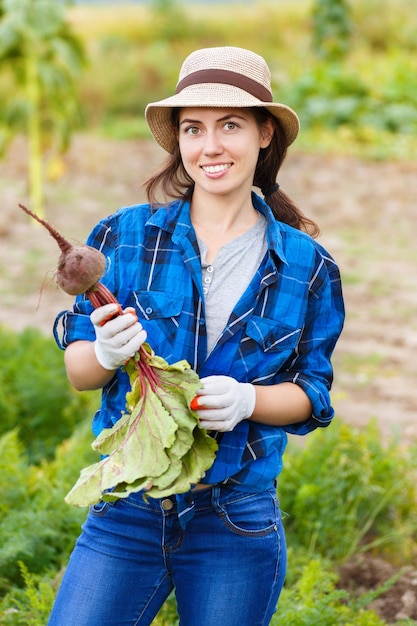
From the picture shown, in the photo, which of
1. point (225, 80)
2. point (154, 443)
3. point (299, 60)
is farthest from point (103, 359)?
point (299, 60)

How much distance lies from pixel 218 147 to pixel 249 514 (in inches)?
34.4

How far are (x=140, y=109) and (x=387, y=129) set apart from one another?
159 inches

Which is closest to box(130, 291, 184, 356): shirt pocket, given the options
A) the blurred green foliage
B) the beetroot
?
the beetroot

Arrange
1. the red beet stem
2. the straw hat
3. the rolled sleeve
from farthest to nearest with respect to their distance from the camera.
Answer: the rolled sleeve
the straw hat
the red beet stem

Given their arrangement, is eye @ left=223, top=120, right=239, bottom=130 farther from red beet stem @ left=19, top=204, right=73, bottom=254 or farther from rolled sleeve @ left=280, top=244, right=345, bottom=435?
red beet stem @ left=19, top=204, right=73, bottom=254

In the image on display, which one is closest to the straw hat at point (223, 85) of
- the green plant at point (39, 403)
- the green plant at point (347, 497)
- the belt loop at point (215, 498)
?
the belt loop at point (215, 498)

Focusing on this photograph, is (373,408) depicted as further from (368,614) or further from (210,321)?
(210,321)

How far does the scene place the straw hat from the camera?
6.95ft

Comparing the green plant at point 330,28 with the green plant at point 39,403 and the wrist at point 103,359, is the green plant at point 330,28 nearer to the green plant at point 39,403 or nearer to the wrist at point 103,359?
the green plant at point 39,403

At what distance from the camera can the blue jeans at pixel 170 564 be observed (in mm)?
2051

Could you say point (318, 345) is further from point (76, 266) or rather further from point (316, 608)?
point (316, 608)

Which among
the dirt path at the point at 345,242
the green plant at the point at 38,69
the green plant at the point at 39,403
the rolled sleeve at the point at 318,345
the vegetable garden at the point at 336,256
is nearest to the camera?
the rolled sleeve at the point at 318,345

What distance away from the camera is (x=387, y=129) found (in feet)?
41.2

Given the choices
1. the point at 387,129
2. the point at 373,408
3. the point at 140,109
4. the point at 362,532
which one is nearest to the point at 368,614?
the point at 362,532
